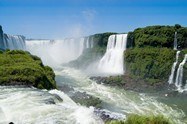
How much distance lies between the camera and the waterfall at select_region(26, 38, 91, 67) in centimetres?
11658

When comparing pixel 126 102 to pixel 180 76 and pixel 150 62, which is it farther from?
pixel 150 62

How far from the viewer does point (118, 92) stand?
56406 millimetres

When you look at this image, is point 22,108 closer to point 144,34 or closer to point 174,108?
point 174,108

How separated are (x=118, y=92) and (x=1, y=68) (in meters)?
20.1

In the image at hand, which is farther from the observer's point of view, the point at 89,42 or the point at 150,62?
the point at 89,42

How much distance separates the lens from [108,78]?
2586 inches

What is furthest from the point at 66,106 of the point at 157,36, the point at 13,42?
the point at 13,42

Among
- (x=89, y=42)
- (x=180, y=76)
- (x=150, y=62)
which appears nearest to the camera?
(x=180, y=76)

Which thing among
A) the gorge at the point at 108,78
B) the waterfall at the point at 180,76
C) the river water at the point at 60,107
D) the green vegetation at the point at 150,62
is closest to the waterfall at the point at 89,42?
the gorge at the point at 108,78

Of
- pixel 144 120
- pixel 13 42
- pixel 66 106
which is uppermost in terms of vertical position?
pixel 144 120

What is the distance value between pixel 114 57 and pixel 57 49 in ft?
143

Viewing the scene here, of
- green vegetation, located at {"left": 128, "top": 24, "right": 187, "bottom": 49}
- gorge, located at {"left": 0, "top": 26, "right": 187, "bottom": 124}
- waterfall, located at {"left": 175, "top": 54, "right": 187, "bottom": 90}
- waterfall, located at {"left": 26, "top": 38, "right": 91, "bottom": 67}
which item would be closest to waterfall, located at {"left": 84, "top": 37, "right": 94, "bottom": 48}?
gorge, located at {"left": 0, "top": 26, "right": 187, "bottom": 124}

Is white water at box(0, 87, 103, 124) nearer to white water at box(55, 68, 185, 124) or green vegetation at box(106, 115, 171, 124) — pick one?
white water at box(55, 68, 185, 124)

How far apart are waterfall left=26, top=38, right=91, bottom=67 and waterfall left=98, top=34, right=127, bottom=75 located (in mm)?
29386
